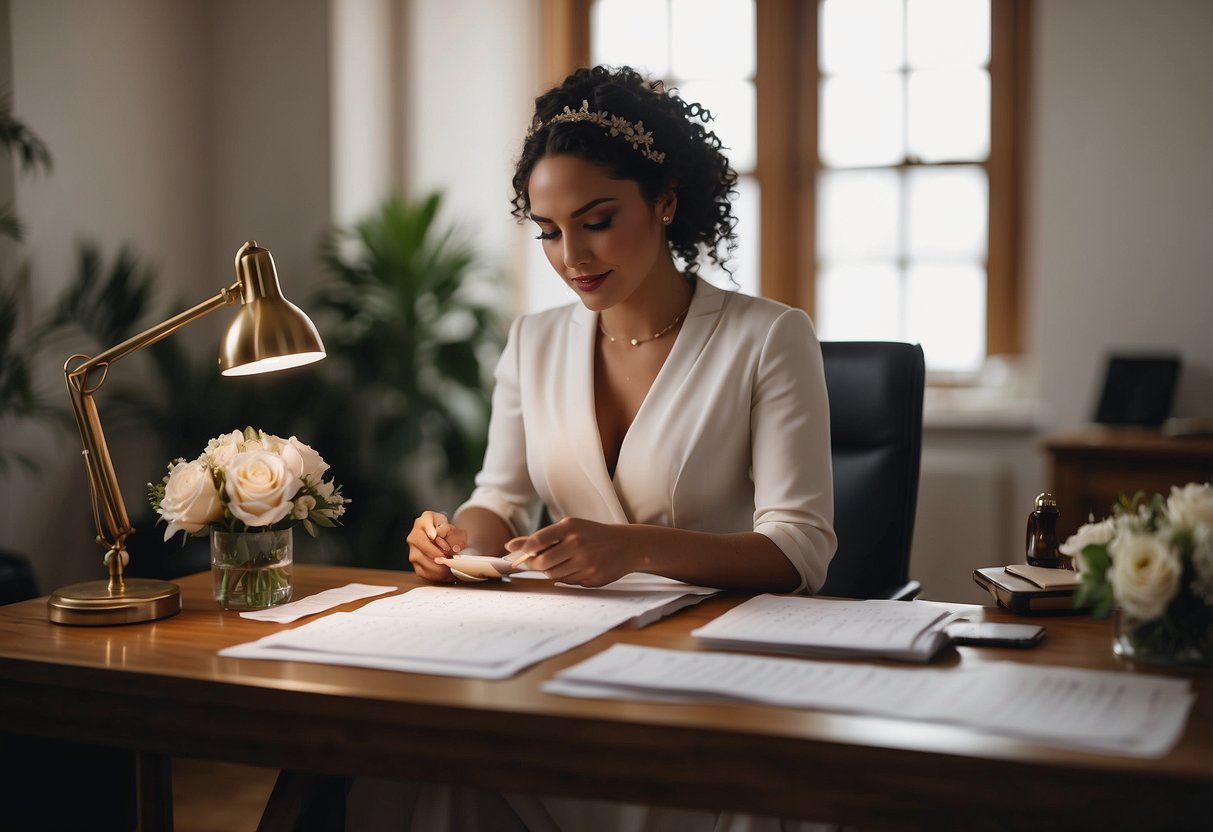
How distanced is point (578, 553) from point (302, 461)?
15.0 inches

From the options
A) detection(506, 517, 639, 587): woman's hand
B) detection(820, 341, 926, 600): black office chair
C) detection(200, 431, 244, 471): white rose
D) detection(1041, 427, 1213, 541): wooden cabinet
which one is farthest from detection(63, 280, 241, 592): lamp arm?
detection(1041, 427, 1213, 541): wooden cabinet

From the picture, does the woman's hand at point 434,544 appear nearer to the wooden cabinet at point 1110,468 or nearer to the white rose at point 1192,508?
the white rose at point 1192,508

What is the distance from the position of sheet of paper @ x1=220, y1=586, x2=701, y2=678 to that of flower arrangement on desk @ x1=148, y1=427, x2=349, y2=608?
14 centimetres

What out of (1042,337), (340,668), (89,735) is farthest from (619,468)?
(1042,337)

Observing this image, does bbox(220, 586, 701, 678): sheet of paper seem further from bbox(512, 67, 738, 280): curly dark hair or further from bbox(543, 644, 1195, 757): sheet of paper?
bbox(512, 67, 738, 280): curly dark hair

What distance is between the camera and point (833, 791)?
96 centimetres

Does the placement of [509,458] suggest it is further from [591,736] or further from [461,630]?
[591,736]

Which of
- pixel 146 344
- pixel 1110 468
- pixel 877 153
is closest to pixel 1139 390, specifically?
pixel 1110 468

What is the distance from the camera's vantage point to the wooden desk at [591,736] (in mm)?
909

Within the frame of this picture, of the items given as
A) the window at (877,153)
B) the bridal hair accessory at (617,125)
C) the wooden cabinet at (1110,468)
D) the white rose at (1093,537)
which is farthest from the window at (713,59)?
the white rose at (1093,537)

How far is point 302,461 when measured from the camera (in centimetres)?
151

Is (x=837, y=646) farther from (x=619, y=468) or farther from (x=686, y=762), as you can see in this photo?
(x=619, y=468)

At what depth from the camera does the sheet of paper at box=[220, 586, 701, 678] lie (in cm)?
122

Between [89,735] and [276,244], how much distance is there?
310 centimetres
